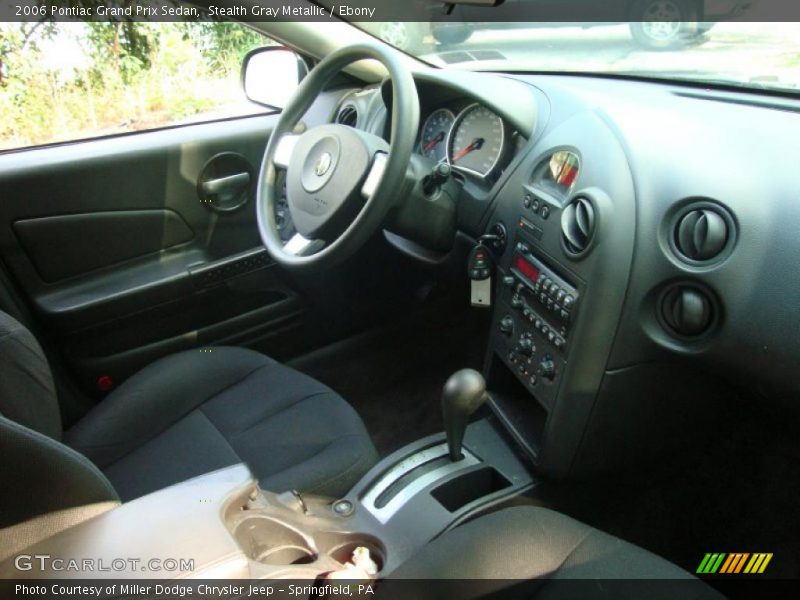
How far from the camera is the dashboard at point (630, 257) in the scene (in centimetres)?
104

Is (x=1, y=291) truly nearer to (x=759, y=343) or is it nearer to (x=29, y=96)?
(x=29, y=96)

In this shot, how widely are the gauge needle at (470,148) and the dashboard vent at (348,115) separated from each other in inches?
14.5

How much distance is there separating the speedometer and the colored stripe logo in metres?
0.97

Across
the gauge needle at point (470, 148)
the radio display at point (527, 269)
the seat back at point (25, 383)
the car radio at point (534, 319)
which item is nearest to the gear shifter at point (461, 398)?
the car radio at point (534, 319)

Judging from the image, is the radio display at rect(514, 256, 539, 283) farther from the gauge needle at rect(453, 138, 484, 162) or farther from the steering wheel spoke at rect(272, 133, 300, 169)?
the steering wheel spoke at rect(272, 133, 300, 169)

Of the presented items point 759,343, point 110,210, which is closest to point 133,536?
point 759,343

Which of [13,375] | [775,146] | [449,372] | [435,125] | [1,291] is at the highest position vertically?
[775,146]

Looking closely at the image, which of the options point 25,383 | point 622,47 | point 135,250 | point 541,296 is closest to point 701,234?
point 541,296

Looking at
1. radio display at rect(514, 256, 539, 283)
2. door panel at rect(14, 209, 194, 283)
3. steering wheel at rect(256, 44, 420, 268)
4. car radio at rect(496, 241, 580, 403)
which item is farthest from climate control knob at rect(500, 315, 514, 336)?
door panel at rect(14, 209, 194, 283)

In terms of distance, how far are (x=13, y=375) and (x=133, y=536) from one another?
46 cm

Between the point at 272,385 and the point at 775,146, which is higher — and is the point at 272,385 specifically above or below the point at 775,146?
below

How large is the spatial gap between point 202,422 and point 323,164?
0.61 m

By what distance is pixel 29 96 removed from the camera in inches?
66.5

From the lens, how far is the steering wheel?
122 cm
